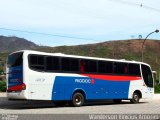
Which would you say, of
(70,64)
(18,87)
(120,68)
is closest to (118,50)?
(120,68)

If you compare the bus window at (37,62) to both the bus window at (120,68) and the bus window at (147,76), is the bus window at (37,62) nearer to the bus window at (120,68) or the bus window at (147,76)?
the bus window at (120,68)

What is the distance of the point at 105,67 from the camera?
2802cm

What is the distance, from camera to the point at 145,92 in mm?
31641

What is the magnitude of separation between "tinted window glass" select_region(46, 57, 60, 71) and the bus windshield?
1586 mm

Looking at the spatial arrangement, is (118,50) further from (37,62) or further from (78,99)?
(37,62)

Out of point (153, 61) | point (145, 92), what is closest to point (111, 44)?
point (153, 61)

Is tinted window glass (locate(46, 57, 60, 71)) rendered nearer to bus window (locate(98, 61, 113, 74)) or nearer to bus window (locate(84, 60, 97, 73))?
bus window (locate(84, 60, 97, 73))

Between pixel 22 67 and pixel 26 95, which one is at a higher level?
pixel 22 67

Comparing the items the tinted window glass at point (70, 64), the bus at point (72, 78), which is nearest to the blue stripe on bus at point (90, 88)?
the bus at point (72, 78)

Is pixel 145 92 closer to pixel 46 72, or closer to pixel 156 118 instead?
pixel 46 72

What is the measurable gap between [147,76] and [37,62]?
432 inches

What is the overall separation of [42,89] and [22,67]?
5.78ft

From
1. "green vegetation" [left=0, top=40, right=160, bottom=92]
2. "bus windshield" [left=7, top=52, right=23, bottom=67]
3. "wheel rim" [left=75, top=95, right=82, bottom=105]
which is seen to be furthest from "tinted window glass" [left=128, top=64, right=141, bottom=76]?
"green vegetation" [left=0, top=40, right=160, bottom=92]

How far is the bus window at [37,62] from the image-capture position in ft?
76.5
